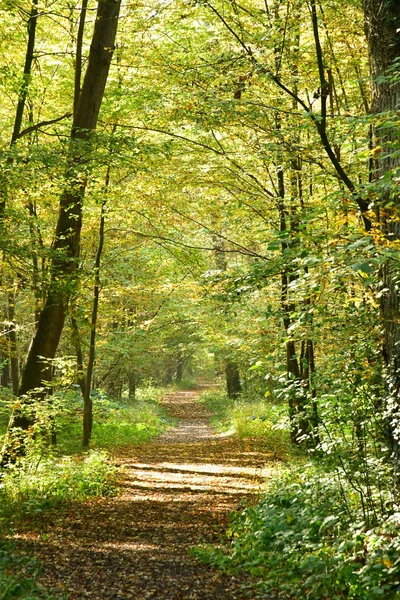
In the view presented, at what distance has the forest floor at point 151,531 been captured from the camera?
5.27 metres

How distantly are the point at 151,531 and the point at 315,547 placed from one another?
10.7 ft

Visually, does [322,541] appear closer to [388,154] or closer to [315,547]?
[315,547]

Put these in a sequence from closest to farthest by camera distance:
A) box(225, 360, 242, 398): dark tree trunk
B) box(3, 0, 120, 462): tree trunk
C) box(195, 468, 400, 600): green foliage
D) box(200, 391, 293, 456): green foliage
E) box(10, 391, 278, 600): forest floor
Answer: box(195, 468, 400, 600): green foliage → box(10, 391, 278, 600): forest floor → box(3, 0, 120, 462): tree trunk → box(200, 391, 293, 456): green foliage → box(225, 360, 242, 398): dark tree trunk

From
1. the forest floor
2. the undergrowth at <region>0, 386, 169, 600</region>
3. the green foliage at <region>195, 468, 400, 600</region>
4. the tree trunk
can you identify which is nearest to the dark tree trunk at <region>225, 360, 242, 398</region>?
the forest floor

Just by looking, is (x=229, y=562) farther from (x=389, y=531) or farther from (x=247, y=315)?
(x=247, y=315)

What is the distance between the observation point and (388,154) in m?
4.92

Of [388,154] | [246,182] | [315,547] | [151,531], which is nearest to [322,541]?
[315,547]

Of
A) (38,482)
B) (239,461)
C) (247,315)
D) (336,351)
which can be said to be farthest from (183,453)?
(336,351)

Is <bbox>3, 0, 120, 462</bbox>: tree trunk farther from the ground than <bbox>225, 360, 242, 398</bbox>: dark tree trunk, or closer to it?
farther from the ground

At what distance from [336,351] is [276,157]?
9.51 ft

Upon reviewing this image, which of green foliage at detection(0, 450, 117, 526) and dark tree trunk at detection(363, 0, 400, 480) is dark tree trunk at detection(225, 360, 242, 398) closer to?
green foliage at detection(0, 450, 117, 526)

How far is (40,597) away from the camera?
179 inches

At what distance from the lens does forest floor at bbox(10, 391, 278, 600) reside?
5.27 meters

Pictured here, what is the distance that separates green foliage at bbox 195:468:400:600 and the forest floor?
0.33 m
